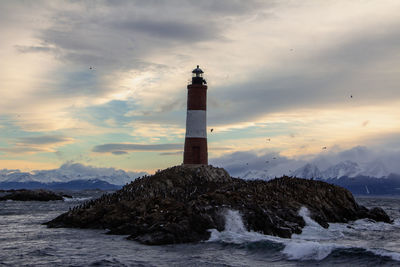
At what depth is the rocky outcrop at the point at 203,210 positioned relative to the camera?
26703 mm

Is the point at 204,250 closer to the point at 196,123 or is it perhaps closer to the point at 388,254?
the point at 388,254

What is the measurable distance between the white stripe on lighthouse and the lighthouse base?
0.68 metres

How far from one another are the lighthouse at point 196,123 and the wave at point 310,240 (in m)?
19.9

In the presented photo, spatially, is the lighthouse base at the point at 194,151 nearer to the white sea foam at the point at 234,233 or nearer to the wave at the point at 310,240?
the wave at the point at 310,240

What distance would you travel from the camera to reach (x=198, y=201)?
30.8 meters

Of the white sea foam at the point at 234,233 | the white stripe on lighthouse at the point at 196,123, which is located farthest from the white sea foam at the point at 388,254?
the white stripe on lighthouse at the point at 196,123

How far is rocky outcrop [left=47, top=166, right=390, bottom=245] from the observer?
26.7 m

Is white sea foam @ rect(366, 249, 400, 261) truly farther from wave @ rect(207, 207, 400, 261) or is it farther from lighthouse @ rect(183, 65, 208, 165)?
lighthouse @ rect(183, 65, 208, 165)

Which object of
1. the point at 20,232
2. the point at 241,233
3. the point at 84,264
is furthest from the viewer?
the point at 20,232

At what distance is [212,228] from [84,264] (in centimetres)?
1051

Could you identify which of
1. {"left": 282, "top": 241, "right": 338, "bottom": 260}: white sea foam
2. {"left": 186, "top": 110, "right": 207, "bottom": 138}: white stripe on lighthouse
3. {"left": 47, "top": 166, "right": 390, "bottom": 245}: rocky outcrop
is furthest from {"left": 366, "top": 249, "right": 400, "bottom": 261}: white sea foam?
{"left": 186, "top": 110, "right": 207, "bottom": 138}: white stripe on lighthouse

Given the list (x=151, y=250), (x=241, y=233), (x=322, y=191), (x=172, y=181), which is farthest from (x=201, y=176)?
(x=151, y=250)

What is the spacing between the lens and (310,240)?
2747 cm

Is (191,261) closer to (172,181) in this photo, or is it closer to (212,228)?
(212,228)
